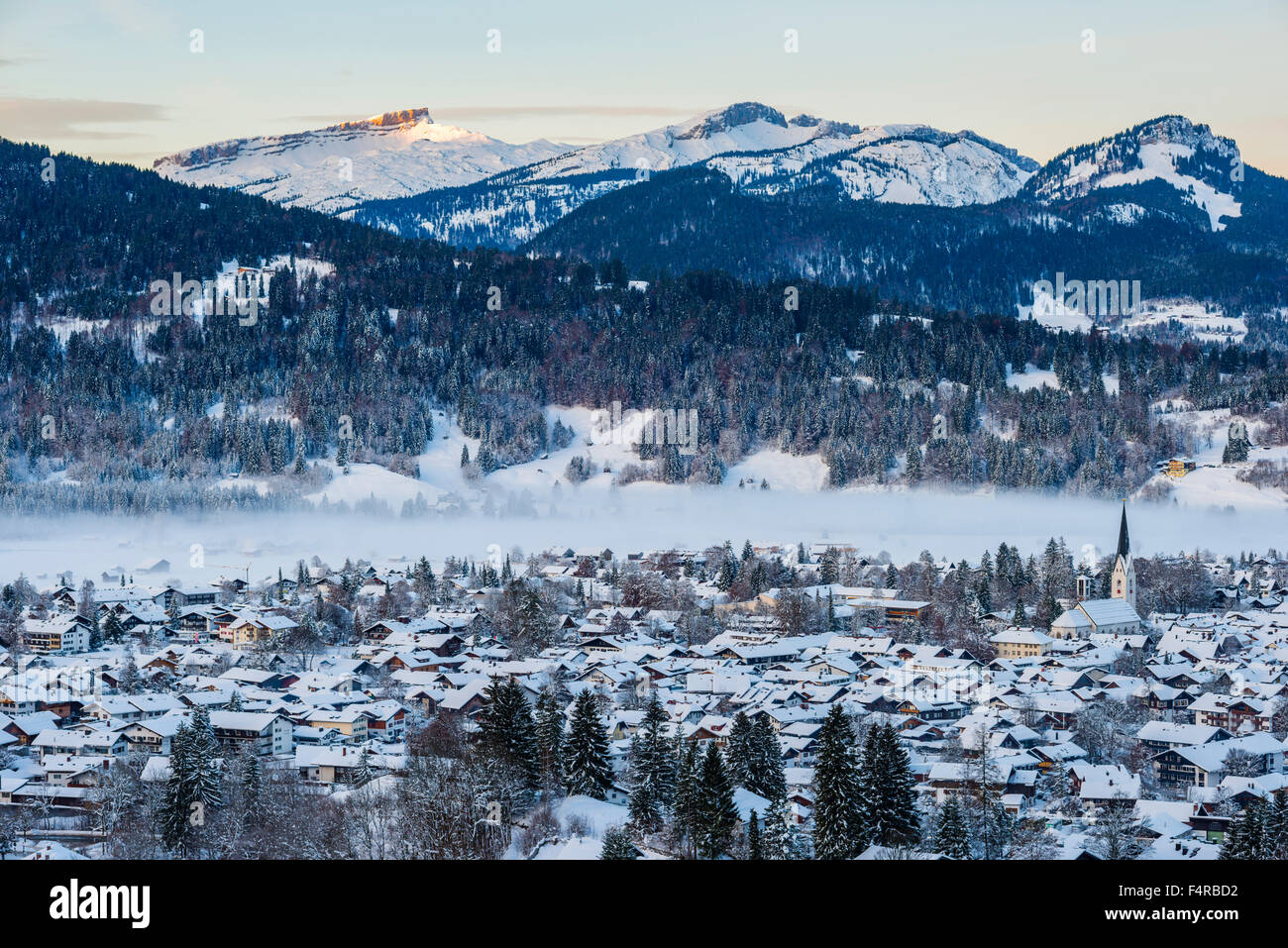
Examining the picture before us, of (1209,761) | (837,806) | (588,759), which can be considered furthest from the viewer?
(1209,761)

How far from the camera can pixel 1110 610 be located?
71000 mm

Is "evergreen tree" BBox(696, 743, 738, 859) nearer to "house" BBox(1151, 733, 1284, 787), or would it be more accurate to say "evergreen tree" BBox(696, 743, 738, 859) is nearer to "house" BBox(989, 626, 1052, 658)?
"house" BBox(1151, 733, 1284, 787)

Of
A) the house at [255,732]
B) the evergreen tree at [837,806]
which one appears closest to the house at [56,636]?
the house at [255,732]

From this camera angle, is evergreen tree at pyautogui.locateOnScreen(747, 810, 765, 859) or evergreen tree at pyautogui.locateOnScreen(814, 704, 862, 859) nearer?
evergreen tree at pyautogui.locateOnScreen(747, 810, 765, 859)

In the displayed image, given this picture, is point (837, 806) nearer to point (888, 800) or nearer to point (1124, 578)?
point (888, 800)

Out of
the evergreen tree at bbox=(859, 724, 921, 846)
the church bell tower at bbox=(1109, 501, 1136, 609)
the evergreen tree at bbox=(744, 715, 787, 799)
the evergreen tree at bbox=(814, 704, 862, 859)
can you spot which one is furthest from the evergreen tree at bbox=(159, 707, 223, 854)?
the church bell tower at bbox=(1109, 501, 1136, 609)

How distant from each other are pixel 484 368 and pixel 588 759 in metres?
94.9

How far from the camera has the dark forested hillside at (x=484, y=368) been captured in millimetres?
112125

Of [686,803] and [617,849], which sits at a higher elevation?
[617,849]

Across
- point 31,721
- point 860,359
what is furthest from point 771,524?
point 31,721

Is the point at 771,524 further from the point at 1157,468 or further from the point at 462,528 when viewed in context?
the point at 1157,468

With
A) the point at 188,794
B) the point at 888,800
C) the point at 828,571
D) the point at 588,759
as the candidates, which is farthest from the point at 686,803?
the point at 828,571

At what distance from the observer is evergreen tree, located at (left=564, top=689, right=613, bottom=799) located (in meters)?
32.7

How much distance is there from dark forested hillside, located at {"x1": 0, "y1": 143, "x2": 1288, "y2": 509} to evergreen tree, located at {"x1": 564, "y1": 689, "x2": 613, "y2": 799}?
248ft
